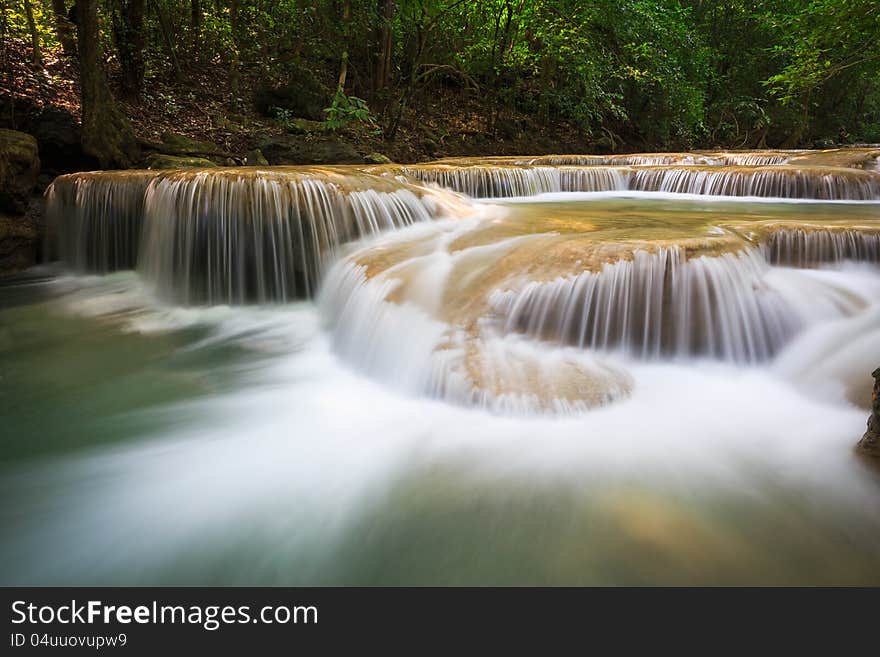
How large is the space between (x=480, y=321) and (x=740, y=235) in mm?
2142

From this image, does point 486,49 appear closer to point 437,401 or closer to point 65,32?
point 65,32

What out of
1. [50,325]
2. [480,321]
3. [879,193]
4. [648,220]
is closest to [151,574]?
[480,321]

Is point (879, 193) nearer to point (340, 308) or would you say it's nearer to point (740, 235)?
point (740, 235)

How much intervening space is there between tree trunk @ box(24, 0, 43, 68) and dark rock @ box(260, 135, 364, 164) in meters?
4.29

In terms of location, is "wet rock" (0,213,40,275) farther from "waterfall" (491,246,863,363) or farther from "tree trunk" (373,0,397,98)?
"tree trunk" (373,0,397,98)

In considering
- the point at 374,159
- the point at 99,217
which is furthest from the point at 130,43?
the point at 99,217

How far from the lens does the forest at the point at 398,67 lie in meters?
8.51

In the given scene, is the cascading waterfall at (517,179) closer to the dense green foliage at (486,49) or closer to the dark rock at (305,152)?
the dark rock at (305,152)

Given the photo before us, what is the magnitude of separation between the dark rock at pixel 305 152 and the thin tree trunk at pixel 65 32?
4.81 metres

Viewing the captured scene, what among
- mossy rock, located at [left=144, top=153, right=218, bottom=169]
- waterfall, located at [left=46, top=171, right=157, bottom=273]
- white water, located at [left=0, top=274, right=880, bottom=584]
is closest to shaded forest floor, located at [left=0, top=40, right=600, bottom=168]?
mossy rock, located at [left=144, top=153, right=218, bottom=169]

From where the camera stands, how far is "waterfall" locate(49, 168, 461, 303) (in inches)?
199

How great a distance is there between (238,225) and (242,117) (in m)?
7.78

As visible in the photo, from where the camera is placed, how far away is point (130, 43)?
9711 millimetres

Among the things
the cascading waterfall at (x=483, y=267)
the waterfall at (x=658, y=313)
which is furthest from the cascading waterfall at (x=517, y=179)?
the waterfall at (x=658, y=313)
